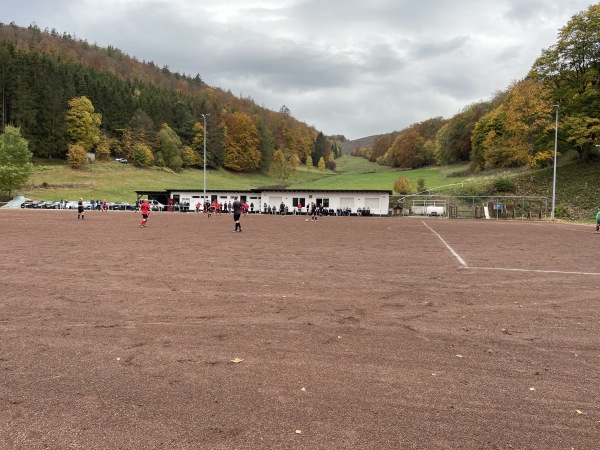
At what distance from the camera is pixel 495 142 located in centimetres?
7250

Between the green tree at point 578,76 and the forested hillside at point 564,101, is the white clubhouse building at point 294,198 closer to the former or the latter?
the forested hillside at point 564,101

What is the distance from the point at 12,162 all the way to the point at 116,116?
41.9 meters

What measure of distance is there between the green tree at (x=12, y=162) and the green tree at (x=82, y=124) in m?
23.7

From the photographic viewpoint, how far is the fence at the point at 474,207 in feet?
161

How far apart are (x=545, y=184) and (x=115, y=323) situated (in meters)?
55.5

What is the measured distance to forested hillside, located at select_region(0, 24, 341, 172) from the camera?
91.0 m

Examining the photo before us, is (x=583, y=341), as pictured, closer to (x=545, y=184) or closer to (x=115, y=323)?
(x=115, y=323)

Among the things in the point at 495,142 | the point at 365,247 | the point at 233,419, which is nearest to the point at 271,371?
the point at 233,419

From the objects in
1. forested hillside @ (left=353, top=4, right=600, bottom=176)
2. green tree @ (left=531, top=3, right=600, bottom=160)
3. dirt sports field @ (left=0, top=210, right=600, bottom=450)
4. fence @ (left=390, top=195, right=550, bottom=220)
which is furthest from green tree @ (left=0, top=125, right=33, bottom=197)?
green tree @ (left=531, top=3, right=600, bottom=160)

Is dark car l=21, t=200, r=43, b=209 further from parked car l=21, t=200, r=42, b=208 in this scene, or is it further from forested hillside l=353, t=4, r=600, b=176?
forested hillside l=353, t=4, r=600, b=176

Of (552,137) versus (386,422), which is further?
(552,137)

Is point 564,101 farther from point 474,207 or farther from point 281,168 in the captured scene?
point 281,168

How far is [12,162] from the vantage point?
6656cm

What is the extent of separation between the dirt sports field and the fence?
42317 mm
